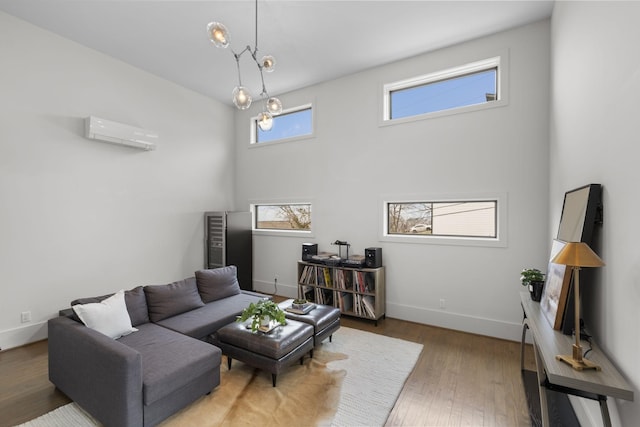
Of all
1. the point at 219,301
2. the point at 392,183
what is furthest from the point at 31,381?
the point at 392,183

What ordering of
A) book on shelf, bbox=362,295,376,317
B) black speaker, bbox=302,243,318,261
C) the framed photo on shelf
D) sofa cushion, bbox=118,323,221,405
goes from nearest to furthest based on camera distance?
the framed photo on shelf
sofa cushion, bbox=118,323,221,405
book on shelf, bbox=362,295,376,317
black speaker, bbox=302,243,318,261

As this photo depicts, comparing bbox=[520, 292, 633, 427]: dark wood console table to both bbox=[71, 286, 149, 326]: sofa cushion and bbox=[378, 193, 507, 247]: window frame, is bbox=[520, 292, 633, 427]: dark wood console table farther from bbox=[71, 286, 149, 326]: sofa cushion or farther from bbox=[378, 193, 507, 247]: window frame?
bbox=[71, 286, 149, 326]: sofa cushion

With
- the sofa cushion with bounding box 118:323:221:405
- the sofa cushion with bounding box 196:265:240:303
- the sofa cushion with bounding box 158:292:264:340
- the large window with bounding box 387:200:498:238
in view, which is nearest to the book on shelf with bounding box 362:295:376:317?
the large window with bounding box 387:200:498:238

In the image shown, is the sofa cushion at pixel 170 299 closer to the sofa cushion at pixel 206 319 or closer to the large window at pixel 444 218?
the sofa cushion at pixel 206 319

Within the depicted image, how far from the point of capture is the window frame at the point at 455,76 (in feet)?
11.1

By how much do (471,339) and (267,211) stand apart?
3.86 m

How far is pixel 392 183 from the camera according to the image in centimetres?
407

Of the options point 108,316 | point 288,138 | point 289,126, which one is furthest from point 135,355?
point 289,126

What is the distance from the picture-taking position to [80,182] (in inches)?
145

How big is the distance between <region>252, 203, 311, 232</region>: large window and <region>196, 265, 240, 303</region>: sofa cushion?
1.62 metres

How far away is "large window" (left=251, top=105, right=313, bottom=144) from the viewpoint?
500 cm

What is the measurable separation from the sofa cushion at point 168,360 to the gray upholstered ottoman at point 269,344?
0.91ft

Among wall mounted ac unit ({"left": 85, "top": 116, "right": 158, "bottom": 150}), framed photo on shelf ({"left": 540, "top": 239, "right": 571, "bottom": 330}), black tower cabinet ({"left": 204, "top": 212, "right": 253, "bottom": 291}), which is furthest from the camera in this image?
black tower cabinet ({"left": 204, "top": 212, "right": 253, "bottom": 291})

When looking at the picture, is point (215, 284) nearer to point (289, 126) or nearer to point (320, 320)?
point (320, 320)
